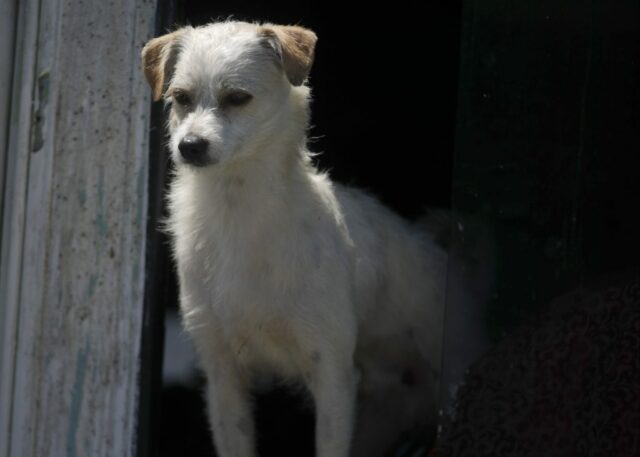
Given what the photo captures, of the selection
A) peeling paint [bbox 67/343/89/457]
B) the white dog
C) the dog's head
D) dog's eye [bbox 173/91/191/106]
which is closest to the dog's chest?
the white dog

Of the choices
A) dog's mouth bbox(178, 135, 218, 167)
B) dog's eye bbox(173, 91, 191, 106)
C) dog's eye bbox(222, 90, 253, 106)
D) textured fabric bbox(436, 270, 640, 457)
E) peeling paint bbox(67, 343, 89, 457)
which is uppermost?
dog's eye bbox(222, 90, 253, 106)

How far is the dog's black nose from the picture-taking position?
4008 millimetres

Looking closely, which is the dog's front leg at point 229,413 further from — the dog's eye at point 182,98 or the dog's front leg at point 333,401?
the dog's eye at point 182,98

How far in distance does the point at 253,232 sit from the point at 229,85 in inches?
21.4

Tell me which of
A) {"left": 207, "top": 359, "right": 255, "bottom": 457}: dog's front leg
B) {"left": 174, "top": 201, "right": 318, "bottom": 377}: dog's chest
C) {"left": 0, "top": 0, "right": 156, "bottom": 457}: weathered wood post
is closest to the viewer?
{"left": 174, "top": 201, "right": 318, "bottom": 377}: dog's chest

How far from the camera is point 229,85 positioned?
413 centimetres

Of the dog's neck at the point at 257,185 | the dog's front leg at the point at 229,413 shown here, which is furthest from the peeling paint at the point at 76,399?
the dog's neck at the point at 257,185

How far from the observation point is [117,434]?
4.85 meters

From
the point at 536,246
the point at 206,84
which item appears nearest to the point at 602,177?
the point at 536,246

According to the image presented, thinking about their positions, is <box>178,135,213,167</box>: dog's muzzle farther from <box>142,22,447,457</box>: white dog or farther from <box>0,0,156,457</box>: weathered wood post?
<box>0,0,156,457</box>: weathered wood post

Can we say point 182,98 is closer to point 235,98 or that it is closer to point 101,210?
point 235,98

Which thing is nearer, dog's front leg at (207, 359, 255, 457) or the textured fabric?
the textured fabric

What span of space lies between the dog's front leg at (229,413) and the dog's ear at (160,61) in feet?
3.34

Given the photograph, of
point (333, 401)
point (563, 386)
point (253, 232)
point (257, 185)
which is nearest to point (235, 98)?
point (257, 185)
